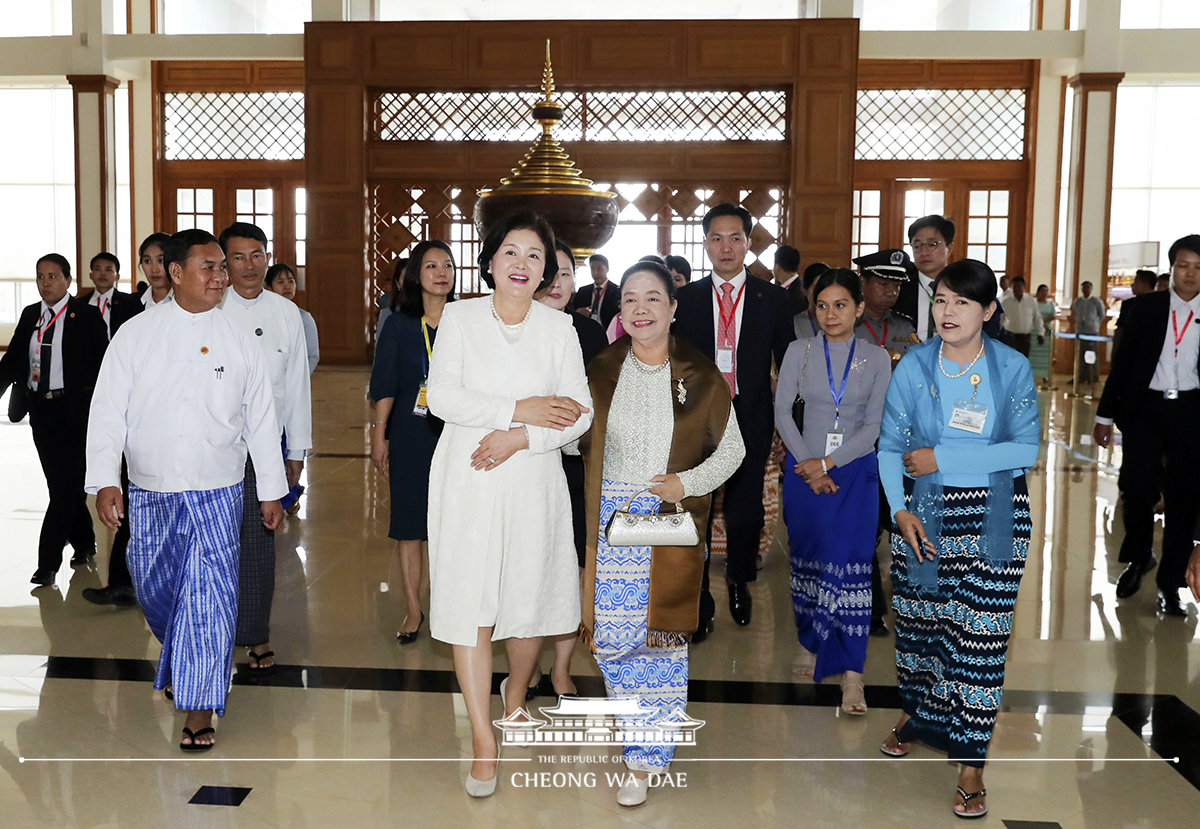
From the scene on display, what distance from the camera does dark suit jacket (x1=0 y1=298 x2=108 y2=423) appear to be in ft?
12.2

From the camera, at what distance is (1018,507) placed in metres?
2.25

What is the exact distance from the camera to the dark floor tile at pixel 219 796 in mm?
2174

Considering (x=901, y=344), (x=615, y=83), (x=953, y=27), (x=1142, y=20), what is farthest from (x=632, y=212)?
(x=901, y=344)

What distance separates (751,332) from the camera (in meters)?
3.26

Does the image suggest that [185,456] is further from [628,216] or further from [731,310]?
[628,216]

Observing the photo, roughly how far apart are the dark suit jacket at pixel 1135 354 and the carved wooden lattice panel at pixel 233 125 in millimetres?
11300

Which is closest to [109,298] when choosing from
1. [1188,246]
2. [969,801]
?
[969,801]

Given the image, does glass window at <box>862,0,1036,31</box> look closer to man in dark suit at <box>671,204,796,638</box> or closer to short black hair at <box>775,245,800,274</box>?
short black hair at <box>775,245,800,274</box>

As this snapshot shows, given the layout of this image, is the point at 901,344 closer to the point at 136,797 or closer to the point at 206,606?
the point at 206,606

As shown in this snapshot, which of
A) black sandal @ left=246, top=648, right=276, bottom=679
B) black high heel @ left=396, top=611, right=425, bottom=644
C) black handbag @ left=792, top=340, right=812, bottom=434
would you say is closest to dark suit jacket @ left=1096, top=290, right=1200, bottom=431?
black handbag @ left=792, top=340, right=812, bottom=434

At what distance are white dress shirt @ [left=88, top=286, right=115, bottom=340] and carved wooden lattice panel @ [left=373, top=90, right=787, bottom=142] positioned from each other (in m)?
7.67

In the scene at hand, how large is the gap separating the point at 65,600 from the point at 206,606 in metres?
1.47

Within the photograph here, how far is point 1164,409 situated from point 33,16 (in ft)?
50.0

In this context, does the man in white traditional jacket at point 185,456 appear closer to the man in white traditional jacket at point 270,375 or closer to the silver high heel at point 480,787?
the man in white traditional jacket at point 270,375
